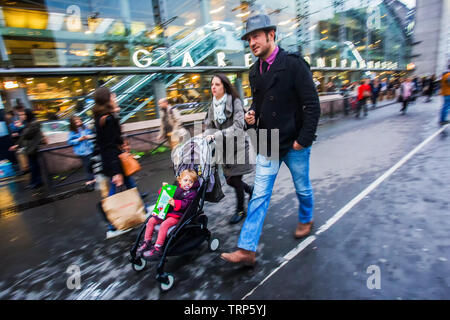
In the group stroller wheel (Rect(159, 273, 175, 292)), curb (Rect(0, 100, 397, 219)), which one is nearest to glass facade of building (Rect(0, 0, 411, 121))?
curb (Rect(0, 100, 397, 219))

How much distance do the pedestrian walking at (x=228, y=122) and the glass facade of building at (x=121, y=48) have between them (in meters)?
4.34

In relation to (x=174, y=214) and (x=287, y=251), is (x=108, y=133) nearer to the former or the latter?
(x=174, y=214)

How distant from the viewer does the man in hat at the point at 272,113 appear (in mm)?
2438

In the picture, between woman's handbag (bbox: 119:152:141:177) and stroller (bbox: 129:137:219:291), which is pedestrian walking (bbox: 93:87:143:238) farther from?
stroller (bbox: 129:137:219:291)

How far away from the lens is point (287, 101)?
253cm

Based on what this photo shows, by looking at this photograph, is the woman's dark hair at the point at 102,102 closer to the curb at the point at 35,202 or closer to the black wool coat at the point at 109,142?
the black wool coat at the point at 109,142

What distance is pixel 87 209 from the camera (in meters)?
4.93

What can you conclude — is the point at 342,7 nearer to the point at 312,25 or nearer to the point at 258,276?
the point at 312,25

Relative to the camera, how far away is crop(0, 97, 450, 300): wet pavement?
237 centimetres

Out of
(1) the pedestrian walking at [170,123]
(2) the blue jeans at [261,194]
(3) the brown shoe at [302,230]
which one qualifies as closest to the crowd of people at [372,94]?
(1) the pedestrian walking at [170,123]

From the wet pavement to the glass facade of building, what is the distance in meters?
5.22

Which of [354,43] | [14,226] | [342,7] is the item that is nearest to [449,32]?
[354,43]

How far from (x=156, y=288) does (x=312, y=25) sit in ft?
79.8

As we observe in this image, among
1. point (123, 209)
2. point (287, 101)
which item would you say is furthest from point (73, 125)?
point (287, 101)
